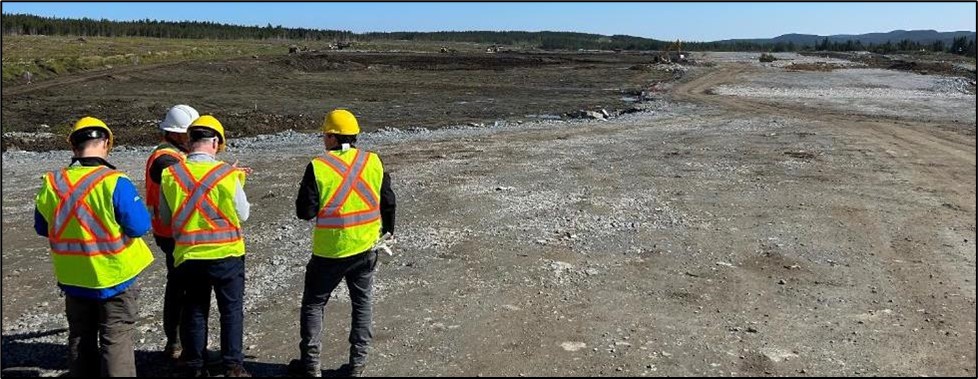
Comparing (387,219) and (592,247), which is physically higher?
(387,219)

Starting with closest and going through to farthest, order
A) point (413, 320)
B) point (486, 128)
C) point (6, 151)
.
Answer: point (413, 320), point (6, 151), point (486, 128)

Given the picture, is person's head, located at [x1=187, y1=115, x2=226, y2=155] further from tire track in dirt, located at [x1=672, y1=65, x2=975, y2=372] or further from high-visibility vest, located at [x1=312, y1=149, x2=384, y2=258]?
tire track in dirt, located at [x1=672, y1=65, x2=975, y2=372]

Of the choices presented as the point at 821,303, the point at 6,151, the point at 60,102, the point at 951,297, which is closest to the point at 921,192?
the point at 951,297

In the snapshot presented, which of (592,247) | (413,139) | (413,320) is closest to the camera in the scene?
(413,320)

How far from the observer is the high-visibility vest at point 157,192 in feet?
14.5

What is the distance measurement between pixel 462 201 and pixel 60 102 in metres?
19.9

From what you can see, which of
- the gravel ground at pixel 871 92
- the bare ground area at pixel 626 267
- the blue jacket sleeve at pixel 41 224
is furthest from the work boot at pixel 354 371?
the gravel ground at pixel 871 92

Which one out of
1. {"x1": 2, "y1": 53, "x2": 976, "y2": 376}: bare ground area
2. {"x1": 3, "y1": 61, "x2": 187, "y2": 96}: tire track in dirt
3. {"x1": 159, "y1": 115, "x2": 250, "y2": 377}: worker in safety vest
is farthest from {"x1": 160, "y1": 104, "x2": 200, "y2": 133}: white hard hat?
{"x1": 3, "y1": 61, "x2": 187, "y2": 96}: tire track in dirt

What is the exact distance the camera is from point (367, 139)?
17.0 metres

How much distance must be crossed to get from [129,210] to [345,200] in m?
1.15

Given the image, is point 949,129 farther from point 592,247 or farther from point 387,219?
point 387,219

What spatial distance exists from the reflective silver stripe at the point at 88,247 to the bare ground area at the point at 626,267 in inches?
47.2

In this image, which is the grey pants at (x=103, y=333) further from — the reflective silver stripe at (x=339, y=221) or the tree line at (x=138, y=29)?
the tree line at (x=138, y=29)

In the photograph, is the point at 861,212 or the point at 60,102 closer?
the point at 861,212
